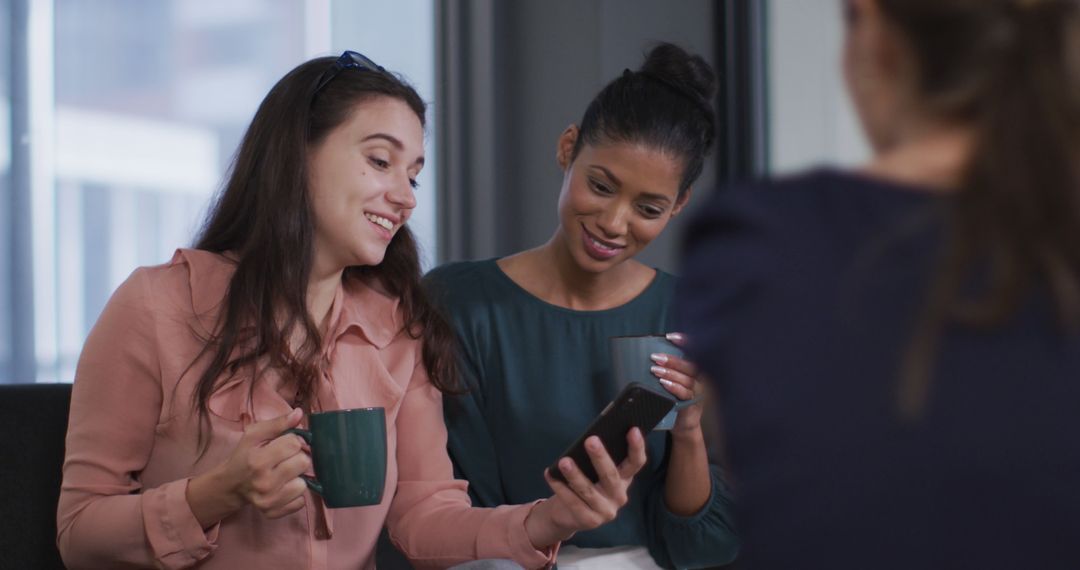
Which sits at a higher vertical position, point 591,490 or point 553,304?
point 553,304

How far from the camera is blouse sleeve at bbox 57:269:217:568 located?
1.27 meters

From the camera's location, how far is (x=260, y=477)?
47.4 inches

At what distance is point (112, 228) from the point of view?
2279 millimetres

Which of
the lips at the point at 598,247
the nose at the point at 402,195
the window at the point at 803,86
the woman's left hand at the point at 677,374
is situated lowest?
the woman's left hand at the point at 677,374

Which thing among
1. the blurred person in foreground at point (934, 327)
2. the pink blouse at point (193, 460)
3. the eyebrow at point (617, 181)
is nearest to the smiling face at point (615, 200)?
the eyebrow at point (617, 181)

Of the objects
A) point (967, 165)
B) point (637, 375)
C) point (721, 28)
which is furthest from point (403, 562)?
point (721, 28)

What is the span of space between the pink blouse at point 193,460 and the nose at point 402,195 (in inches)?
6.8

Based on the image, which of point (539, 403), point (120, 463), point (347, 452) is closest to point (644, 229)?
point (539, 403)

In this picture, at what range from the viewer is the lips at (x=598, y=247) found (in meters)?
1.69

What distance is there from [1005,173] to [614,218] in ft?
3.64

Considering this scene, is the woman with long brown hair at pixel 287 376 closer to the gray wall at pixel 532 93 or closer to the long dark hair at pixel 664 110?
the long dark hair at pixel 664 110

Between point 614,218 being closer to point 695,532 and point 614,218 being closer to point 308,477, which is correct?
point 695,532

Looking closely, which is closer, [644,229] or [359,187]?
[359,187]

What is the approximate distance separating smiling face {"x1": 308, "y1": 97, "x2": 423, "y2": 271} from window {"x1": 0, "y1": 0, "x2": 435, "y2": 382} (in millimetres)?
712
